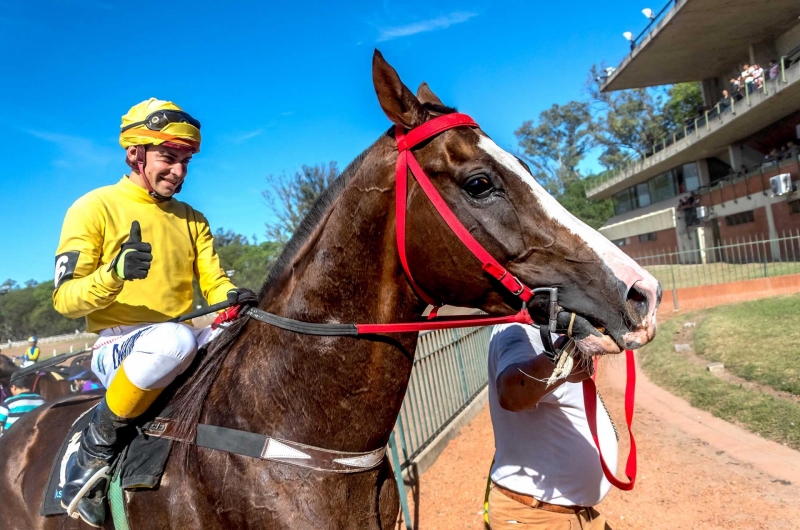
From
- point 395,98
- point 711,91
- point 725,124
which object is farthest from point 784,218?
point 395,98

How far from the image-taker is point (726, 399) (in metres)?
7.59

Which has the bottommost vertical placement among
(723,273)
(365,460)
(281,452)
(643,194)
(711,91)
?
(723,273)

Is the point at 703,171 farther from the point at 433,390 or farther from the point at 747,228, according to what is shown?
the point at 433,390

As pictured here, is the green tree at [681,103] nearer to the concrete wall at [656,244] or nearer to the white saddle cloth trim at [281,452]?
the concrete wall at [656,244]

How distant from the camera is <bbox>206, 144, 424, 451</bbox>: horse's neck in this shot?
187cm

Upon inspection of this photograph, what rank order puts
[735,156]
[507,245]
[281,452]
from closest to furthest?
1. [507,245]
2. [281,452]
3. [735,156]

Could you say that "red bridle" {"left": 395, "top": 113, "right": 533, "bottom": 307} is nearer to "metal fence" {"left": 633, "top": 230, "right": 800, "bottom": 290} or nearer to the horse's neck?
the horse's neck

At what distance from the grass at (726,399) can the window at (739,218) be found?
1802 cm

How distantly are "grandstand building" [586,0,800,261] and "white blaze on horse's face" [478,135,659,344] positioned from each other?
24.5 m

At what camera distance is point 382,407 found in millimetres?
1900

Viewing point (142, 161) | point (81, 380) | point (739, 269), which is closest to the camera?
point (142, 161)

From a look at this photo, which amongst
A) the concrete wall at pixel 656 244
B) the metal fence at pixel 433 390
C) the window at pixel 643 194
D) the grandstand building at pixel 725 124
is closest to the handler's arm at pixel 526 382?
the metal fence at pixel 433 390

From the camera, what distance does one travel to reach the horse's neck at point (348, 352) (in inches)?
73.7

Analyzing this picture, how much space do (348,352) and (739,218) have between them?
30.1 meters
